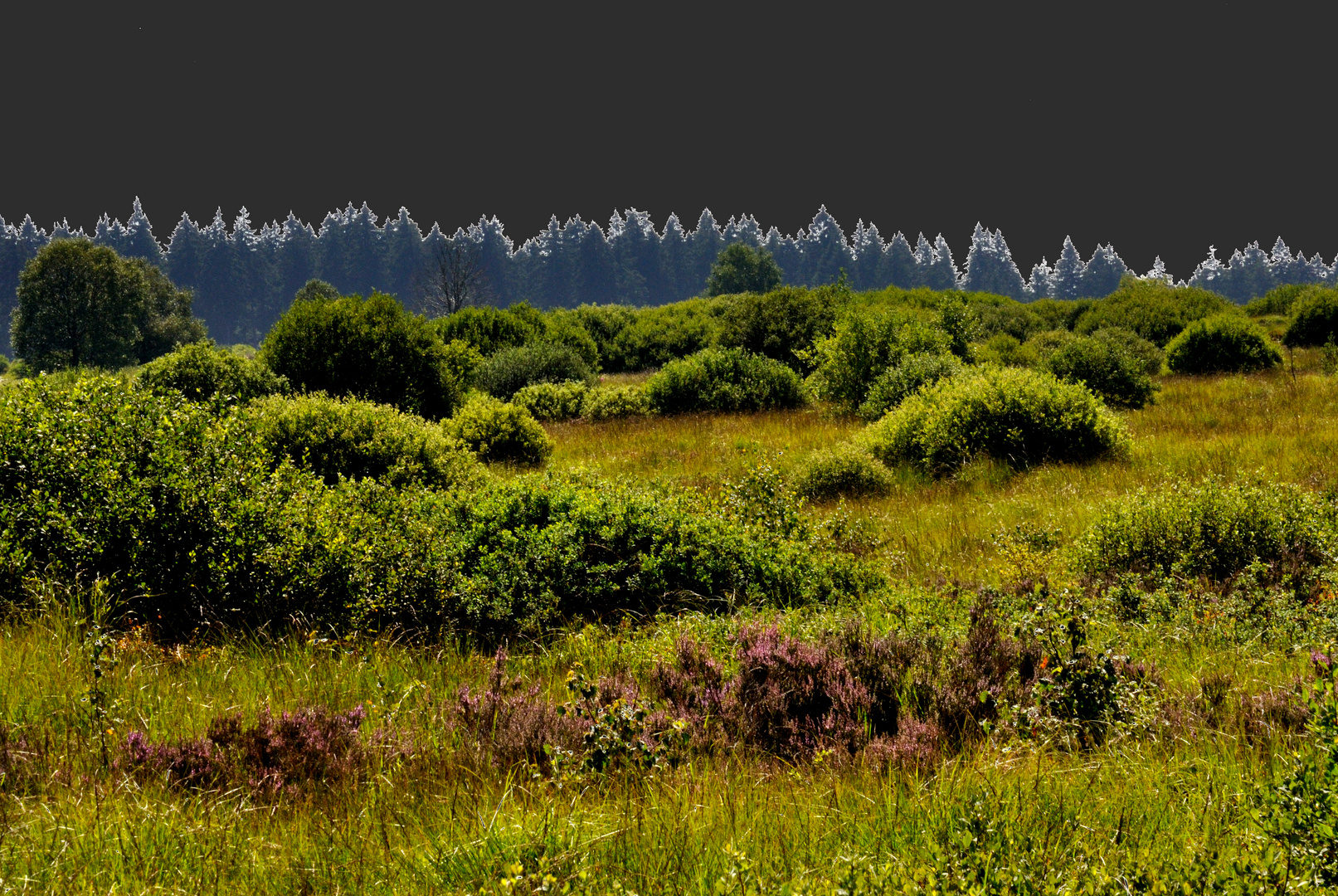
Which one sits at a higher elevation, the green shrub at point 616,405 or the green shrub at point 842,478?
the green shrub at point 616,405

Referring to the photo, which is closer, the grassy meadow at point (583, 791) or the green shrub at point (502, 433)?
the grassy meadow at point (583, 791)

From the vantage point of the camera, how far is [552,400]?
20.9 meters

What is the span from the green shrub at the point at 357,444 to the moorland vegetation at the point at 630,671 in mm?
62

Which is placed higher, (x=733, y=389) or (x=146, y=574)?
(x=733, y=389)

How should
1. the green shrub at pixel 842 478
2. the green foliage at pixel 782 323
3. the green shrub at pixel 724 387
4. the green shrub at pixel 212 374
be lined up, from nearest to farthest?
the green shrub at pixel 842 478, the green shrub at pixel 212 374, the green shrub at pixel 724 387, the green foliage at pixel 782 323

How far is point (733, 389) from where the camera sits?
65.2ft

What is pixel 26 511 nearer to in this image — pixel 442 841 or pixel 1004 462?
pixel 442 841

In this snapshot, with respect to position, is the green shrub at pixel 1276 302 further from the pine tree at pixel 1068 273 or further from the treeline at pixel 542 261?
the pine tree at pixel 1068 273

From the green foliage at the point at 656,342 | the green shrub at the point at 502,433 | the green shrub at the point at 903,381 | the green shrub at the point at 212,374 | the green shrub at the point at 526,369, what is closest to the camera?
the green shrub at the point at 502,433

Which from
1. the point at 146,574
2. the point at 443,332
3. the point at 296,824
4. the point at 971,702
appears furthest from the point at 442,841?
the point at 443,332

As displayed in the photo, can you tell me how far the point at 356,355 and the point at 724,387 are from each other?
30.0ft

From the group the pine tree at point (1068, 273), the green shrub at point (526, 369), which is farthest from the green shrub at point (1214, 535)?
the pine tree at point (1068, 273)

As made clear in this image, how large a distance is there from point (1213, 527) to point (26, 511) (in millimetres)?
8745

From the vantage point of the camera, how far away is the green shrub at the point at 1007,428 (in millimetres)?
11016
